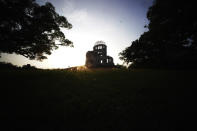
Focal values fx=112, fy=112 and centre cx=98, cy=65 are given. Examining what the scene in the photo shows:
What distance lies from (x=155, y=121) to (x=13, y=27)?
19188 millimetres

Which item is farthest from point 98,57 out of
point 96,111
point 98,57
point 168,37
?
point 96,111

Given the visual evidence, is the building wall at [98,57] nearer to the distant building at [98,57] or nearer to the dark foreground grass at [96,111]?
the distant building at [98,57]

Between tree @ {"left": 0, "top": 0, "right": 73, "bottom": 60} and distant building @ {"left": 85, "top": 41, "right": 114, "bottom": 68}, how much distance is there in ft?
82.3

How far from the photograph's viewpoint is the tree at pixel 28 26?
45.3ft

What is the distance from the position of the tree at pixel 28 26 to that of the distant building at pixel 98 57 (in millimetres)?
25084

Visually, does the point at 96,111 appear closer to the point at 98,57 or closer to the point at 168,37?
the point at 168,37

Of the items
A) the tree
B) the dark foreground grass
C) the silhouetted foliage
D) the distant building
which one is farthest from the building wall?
the dark foreground grass

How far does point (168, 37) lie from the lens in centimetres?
1597

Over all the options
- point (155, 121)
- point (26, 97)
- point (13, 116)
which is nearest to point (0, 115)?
point (13, 116)

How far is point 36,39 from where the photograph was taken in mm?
15727

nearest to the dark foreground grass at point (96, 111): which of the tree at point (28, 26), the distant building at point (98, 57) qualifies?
the tree at point (28, 26)

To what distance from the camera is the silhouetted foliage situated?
13.9 metres

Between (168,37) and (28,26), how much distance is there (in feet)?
63.7

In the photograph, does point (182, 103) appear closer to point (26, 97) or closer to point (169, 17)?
point (26, 97)
